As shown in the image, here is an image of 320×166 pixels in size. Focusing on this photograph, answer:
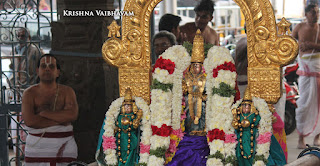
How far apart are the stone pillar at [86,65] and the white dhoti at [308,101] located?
8.51 ft

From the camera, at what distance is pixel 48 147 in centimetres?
539

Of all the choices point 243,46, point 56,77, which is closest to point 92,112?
point 56,77

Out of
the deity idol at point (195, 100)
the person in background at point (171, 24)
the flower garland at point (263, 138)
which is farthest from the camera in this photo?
the person in background at point (171, 24)

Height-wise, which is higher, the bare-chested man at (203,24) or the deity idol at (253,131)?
the bare-chested man at (203,24)

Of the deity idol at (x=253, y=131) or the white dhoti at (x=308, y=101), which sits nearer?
the deity idol at (x=253, y=131)

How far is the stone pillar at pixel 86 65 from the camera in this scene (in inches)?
236

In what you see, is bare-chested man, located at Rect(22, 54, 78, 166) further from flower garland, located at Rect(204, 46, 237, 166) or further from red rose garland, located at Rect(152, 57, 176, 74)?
flower garland, located at Rect(204, 46, 237, 166)

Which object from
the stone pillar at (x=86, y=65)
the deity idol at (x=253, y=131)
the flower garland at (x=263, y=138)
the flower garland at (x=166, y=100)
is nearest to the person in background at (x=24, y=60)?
the stone pillar at (x=86, y=65)

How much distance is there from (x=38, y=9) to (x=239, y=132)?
2.80 m

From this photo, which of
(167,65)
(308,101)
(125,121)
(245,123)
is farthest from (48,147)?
(308,101)

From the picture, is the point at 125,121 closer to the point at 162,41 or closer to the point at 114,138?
the point at 114,138

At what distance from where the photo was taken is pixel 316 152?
4367mm

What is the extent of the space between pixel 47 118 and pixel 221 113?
1996 millimetres

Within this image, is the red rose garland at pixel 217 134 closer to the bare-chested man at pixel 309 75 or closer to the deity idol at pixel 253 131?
the deity idol at pixel 253 131
